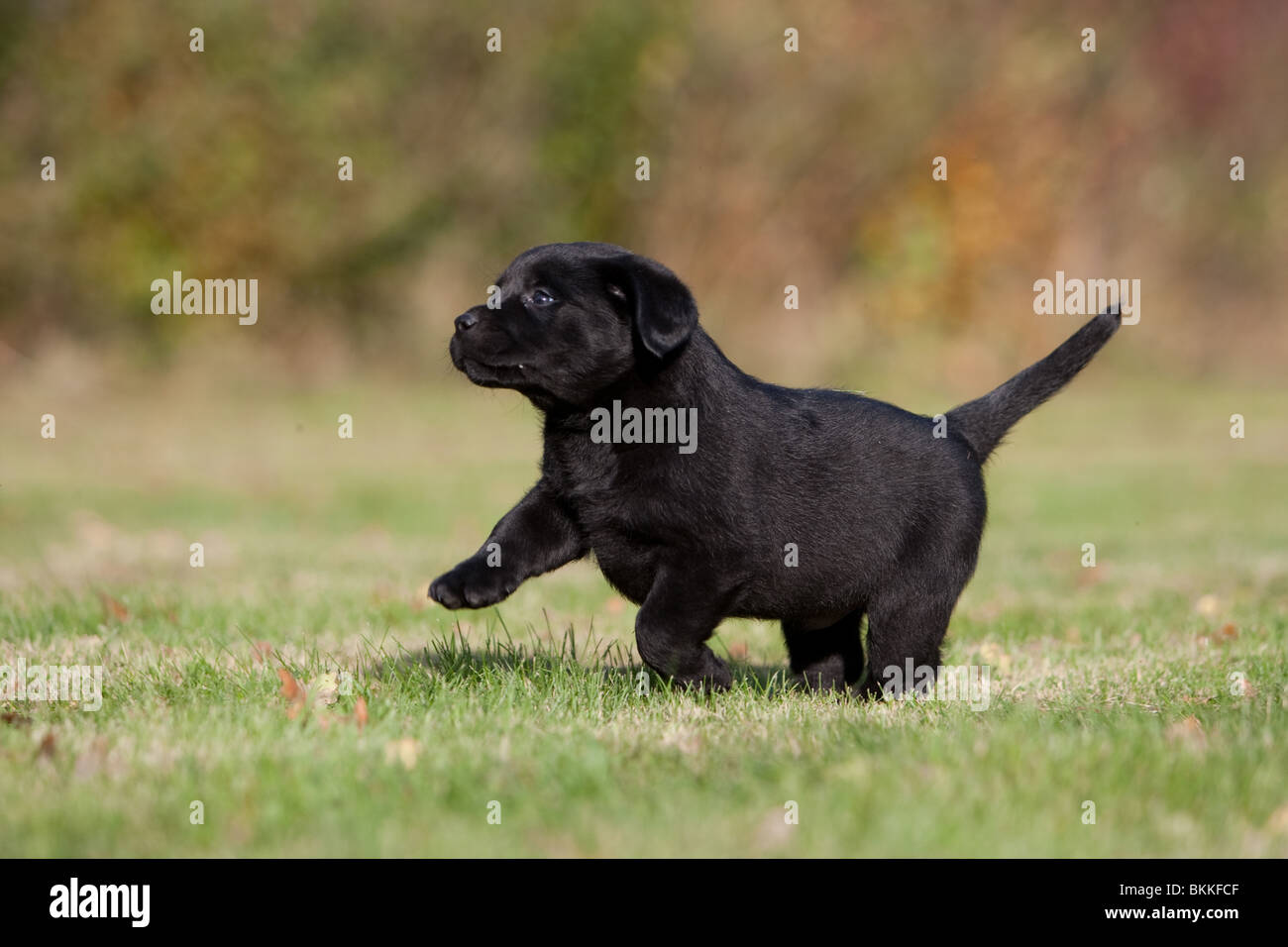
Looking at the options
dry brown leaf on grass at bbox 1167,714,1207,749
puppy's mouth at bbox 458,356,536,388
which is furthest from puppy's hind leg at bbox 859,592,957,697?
puppy's mouth at bbox 458,356,536,388

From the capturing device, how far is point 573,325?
393 cm

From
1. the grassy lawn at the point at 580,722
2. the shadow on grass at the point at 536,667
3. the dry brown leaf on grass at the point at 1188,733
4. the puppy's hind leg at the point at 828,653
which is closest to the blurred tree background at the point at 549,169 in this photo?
the grassy lawn at the point at 580,722

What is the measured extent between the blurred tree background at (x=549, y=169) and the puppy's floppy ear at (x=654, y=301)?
1235 centimetres

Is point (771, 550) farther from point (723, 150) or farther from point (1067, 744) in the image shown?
point (723, 150)

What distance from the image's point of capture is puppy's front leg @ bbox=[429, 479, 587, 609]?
379 cm

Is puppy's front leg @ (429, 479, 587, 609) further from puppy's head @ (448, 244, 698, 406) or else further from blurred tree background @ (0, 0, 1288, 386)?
blurred tree background @ (0, 0, 1288, 386)

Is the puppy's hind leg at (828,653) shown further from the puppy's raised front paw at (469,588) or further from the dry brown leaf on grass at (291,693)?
the dry brown leaf on grass at (291,693)

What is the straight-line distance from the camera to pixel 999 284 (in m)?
18.5

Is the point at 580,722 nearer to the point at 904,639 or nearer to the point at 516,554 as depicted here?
the point at 516,554

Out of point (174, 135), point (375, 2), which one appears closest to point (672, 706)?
point (174, 135)

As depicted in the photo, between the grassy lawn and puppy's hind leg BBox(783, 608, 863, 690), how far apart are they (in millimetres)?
168

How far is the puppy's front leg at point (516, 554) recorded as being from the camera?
12.4 feet

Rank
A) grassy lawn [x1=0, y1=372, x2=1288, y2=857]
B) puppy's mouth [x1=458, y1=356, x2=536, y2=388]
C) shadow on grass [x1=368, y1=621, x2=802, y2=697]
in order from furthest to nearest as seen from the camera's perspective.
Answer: shadow on grass [x1=368, y1=621, x2=802, y2=697] → puppy's mouth [x1=458, y1=356, x2=536, y2=388] → grassy lawn [x1=0, y1=372, x2=1288, y2=857]

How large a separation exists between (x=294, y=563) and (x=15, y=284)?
9712 mm
